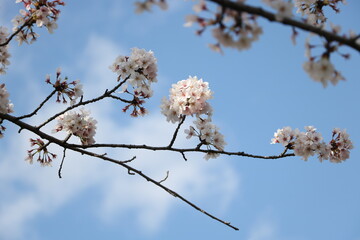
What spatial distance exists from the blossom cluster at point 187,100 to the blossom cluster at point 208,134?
0.18m

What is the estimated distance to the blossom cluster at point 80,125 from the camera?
261 inches

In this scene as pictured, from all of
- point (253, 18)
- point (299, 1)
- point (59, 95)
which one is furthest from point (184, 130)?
point (299, 1)

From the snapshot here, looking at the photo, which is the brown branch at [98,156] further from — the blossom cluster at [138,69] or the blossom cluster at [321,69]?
the blossom cluster at [321,69]

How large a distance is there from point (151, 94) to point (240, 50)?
341cm

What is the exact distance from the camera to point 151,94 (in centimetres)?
660

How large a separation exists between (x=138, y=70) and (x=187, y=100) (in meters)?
1.26

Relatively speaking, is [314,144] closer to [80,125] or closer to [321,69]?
[321,69]

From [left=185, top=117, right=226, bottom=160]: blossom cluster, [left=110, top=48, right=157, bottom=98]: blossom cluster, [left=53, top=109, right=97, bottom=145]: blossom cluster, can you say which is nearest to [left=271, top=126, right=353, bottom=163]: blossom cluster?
[left=185, top=117, right=226, bottom=160]: blossom cluster

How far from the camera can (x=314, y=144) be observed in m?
6.30

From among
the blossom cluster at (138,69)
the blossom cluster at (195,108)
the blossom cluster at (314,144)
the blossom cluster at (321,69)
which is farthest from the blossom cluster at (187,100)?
the blossom cluster at (321,69)

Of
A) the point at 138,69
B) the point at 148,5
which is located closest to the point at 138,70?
the point at 138,69

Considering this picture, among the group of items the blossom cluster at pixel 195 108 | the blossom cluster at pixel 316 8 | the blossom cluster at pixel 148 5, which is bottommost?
the blossom cluster at pixel 148 5

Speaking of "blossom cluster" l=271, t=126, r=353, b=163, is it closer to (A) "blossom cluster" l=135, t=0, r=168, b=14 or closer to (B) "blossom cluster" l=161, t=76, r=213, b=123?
(B) "blossom cluster" l=161, t=76, r=213, b=123

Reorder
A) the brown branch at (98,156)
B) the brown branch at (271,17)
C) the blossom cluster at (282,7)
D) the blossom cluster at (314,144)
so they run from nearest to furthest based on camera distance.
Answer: the brown branch at (271,17), the blossom cluster at (282,7), the brown branch at (98,156), the blossom cluster at (314,144)
